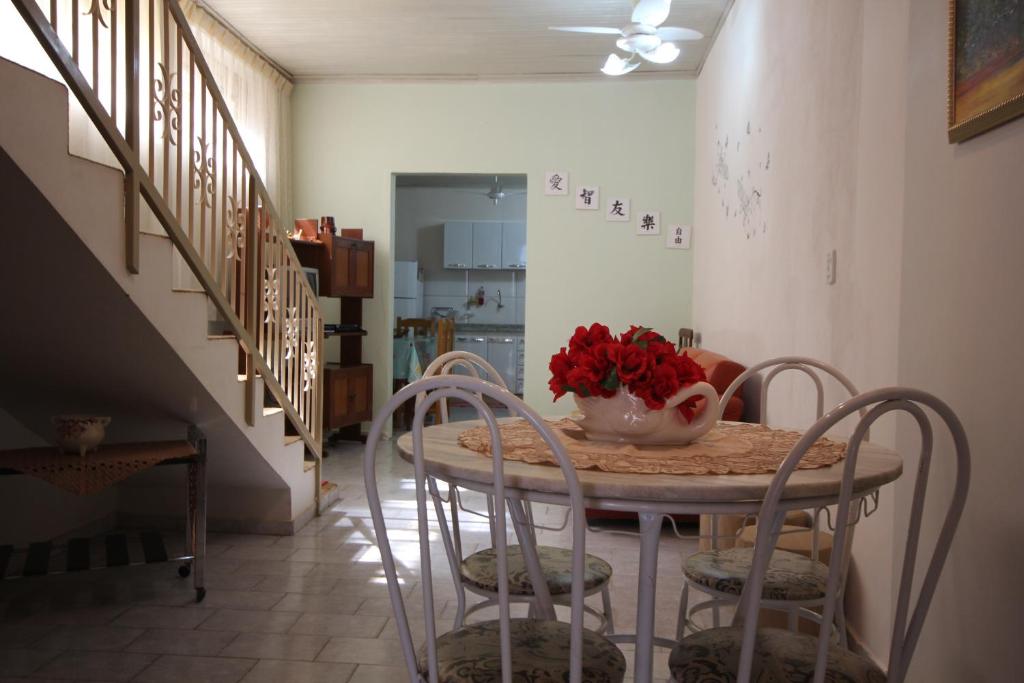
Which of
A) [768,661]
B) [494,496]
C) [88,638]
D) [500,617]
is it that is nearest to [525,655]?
[500,617]

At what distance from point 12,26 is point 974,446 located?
4177 mm

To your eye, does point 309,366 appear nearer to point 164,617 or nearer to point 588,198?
point 164,617

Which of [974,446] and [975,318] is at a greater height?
[975,318]

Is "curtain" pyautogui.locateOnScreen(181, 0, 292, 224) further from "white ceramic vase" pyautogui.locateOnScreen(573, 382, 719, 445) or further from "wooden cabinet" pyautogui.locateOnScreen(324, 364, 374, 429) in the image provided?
"white ceramic vase" pyautogui.locateOnScreen(573, 382, 719, 445)

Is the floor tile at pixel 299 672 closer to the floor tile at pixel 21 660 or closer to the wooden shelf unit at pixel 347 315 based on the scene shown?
the floor tile at pixel 21 660

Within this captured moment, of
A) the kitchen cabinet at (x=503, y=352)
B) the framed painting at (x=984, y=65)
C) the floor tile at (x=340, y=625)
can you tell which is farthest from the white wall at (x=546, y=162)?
the framed painting at (x=984, y=65)

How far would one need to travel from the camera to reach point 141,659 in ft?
8.46

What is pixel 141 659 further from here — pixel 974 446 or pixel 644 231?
pixel 644 231

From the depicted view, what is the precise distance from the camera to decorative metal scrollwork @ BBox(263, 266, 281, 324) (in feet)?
12.4

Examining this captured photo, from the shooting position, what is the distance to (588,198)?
661 cm

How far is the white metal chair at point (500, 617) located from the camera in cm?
130

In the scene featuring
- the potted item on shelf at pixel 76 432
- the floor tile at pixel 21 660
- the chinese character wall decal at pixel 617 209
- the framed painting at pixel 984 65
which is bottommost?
the floor tile at pixel 21 660

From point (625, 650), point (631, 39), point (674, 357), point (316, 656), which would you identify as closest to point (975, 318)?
point (674, 357)

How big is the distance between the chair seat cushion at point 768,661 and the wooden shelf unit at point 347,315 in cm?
482
